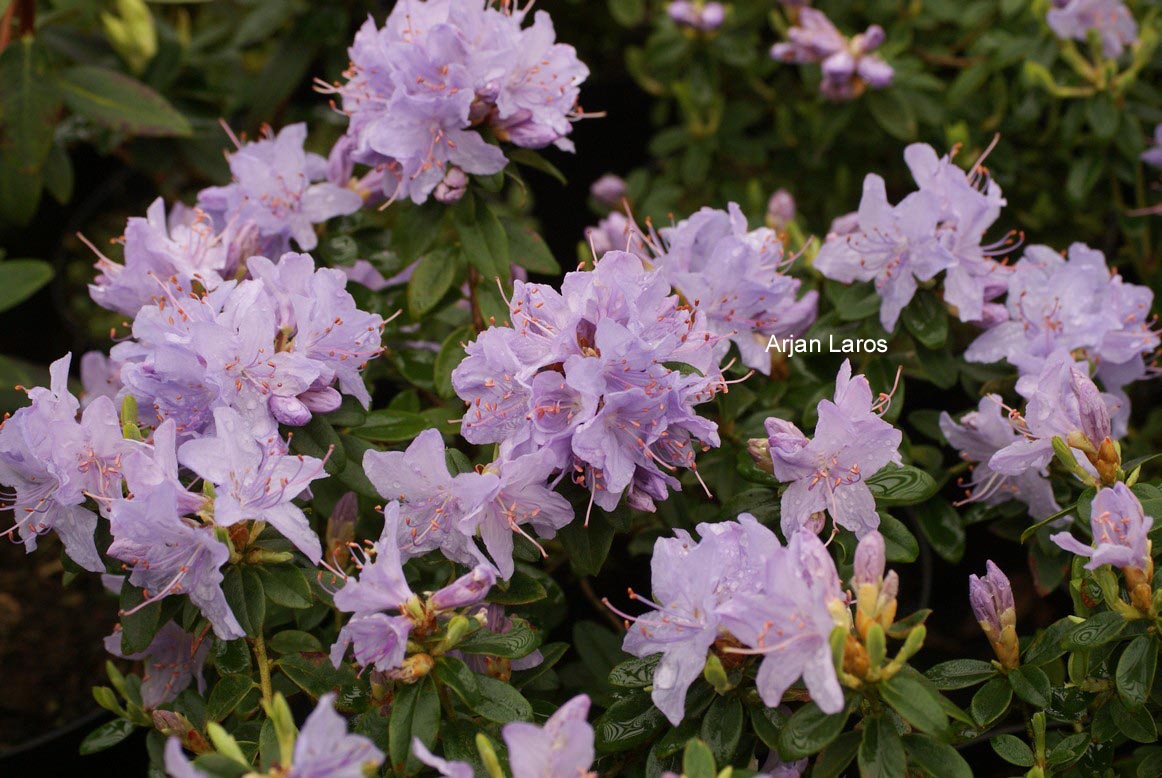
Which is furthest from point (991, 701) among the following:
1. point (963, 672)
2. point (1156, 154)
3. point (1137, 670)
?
point (1156, 154)

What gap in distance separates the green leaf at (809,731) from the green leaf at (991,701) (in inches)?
8.4

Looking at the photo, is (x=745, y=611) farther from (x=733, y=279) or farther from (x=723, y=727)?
(x=733, y=279)

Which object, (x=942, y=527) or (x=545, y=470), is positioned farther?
(x=942, y=527)

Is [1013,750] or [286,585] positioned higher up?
[286,585]

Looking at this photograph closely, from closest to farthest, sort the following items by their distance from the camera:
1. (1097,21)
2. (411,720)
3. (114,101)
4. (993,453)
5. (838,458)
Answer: (411,720) → (838,458) → (993,453) → (1097,21) → (114,101)

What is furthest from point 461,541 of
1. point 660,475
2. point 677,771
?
point 677,771

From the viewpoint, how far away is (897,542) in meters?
1.34

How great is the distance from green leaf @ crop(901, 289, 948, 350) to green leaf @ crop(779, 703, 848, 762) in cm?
61

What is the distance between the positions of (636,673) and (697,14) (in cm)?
155

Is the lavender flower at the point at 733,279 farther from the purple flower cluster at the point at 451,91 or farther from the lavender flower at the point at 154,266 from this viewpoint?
the lavender flower at the point at 154,266

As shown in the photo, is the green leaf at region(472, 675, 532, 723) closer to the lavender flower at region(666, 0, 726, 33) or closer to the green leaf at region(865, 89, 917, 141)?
the green leaf at region(865, 89, 917, 141)

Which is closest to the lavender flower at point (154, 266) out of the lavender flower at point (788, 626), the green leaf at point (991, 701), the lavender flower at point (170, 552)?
the lavender flower at point (170, 552)

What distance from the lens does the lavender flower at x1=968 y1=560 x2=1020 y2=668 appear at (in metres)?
1.28

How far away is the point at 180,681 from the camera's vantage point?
146 cm
